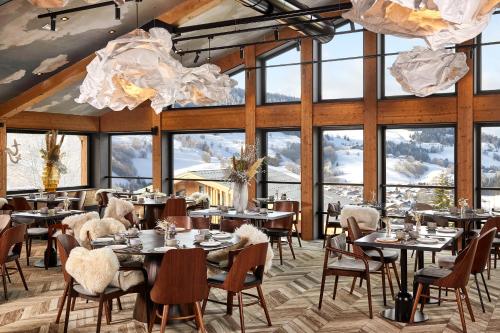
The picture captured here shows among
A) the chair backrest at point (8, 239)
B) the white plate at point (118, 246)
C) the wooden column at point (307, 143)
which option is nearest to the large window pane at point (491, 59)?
the wooden column at point (307, 143)

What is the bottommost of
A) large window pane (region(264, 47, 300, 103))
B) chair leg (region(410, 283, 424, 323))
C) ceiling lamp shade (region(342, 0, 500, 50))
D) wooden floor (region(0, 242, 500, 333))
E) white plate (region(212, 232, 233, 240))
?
wooden floor (region(0, 242, 500, 333))

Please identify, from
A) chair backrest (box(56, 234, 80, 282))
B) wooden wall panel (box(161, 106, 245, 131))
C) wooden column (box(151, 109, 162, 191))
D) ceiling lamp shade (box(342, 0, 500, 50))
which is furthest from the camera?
wooden column (box(151, 109, 162, 191))

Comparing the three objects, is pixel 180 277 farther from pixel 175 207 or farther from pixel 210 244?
pixel 175 207

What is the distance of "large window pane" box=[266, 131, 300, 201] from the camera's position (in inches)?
468

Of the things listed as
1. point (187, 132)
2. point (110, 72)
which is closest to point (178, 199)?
point (187, 132)

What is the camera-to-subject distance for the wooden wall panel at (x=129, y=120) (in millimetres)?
13539

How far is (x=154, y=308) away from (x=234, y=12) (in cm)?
664

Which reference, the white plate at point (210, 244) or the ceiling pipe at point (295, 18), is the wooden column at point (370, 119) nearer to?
the ceiling pipe at point (295, 18)

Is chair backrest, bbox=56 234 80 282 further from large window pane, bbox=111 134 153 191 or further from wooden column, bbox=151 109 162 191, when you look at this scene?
large window pane, bbox=111 134 153 191

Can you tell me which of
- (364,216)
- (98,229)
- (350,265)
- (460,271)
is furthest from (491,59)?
(98,229)

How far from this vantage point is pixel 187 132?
13305mm

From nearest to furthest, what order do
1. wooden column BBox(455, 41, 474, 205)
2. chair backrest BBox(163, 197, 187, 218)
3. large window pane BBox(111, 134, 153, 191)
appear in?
wooden column BBox(455, 41, 474, 205)
chair backrest BBox(163, 197, 187, 218)
large window pane BBox(111, 134, 153, 191)

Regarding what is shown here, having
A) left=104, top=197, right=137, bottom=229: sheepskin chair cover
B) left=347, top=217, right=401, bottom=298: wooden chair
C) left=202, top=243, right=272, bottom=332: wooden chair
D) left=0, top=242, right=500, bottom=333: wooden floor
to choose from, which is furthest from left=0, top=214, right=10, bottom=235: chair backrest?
left=347, top=217, right=401, bottom=298: wooden chair

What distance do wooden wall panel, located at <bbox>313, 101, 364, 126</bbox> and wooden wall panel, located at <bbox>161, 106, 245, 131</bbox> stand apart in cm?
182
